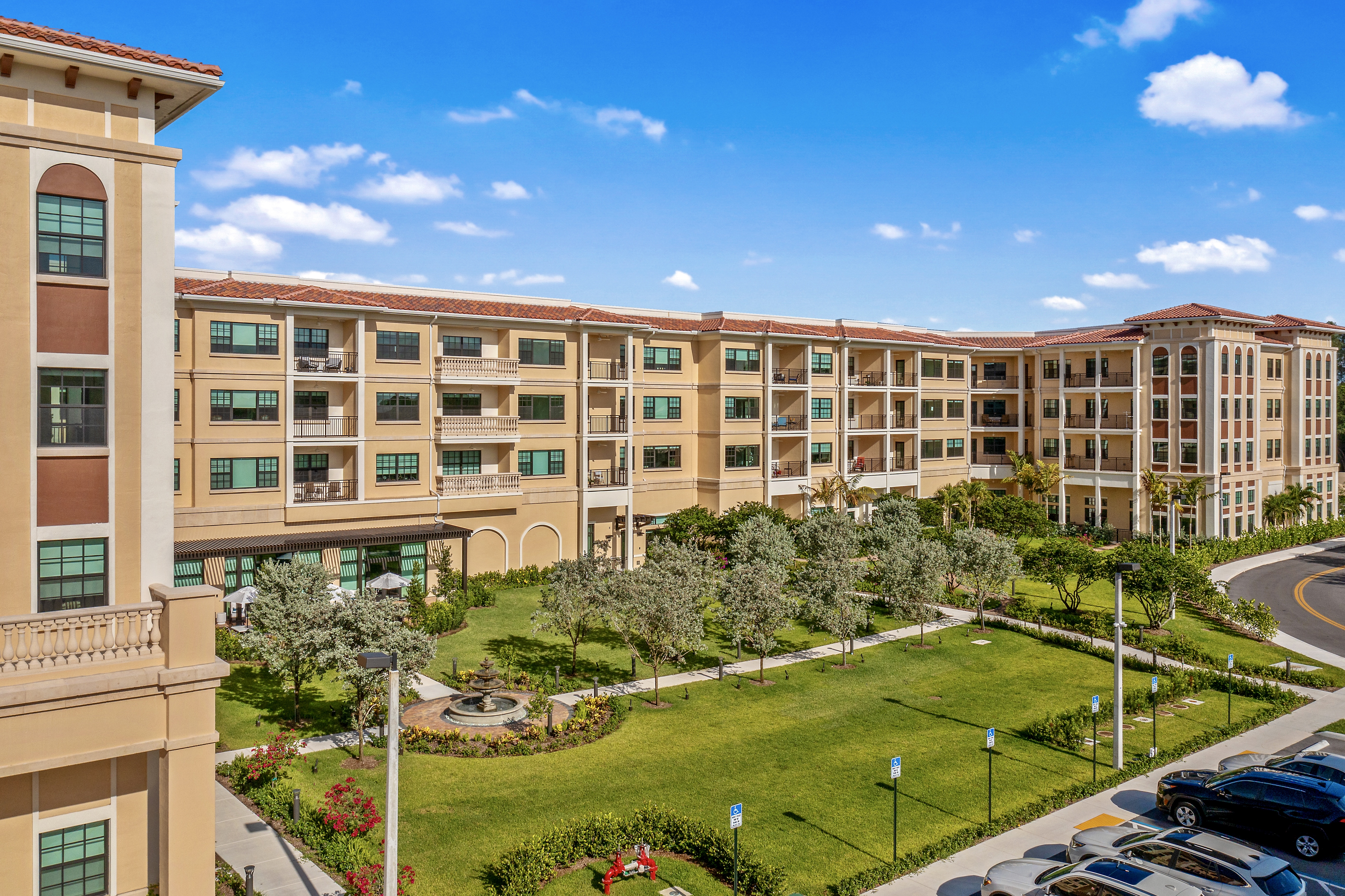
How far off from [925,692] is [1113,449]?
143ft

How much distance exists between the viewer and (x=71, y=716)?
13.1 m

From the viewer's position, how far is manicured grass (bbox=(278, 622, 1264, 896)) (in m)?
18.9

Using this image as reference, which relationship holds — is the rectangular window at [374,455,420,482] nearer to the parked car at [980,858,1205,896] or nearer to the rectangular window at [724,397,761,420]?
the rectangular window at [724,397,761,420]

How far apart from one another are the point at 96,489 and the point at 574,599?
17012 mm

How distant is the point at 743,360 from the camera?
179 feet

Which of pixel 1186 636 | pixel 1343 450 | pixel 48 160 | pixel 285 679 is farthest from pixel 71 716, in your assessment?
pixel 1343 450

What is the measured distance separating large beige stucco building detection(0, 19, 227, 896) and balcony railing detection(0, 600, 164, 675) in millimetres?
27

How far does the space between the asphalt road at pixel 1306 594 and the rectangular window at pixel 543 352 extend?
36674 mm

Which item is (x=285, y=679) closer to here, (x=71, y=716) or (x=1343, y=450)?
(x=71, y=716)

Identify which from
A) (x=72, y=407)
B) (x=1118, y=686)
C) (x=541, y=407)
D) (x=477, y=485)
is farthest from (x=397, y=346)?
(x=1118, y=686)

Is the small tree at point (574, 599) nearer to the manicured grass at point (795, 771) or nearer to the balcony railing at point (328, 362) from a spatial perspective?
the manicured grass at point (795, 771)

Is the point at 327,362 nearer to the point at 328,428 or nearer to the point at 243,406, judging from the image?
the point at 328,428

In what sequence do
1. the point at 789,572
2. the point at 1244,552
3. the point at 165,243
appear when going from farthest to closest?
the point at 1244,552 < the point at 789,572 < the point at 165,243

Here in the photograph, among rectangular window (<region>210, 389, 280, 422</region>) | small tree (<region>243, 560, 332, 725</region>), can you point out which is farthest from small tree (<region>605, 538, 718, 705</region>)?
rectangular window (<region>210, 389, 280, 422</region>)
